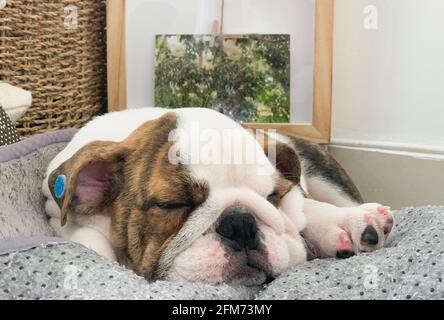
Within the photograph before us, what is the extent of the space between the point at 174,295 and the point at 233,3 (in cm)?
124

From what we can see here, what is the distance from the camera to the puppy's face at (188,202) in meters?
0.94

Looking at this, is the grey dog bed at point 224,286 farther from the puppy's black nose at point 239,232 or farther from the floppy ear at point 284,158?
the floppy ear at point 284,158

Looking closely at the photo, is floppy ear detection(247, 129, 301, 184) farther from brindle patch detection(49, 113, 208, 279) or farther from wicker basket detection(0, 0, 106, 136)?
wicker basket detection(0, 0, 106, 136)

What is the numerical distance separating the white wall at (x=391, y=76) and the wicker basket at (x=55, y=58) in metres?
0.72

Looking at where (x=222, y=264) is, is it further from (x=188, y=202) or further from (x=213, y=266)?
(x=188, y=202)

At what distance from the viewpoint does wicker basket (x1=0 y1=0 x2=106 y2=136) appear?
Result: 1695 millimetres

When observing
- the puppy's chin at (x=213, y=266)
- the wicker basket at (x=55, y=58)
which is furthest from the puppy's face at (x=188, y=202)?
the wicker basket at (x=55, y=58)

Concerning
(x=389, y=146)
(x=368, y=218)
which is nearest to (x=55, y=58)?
(x=389, y=146)

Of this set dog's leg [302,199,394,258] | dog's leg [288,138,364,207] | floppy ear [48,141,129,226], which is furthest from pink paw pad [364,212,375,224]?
floppy ear [48,141,129,226]

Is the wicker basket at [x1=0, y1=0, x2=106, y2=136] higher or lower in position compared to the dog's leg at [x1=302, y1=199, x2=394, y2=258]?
higher

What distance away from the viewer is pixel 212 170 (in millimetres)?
1003

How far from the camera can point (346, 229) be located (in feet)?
3.83
